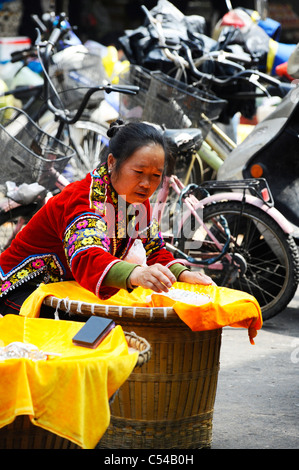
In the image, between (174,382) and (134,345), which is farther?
(174,382)

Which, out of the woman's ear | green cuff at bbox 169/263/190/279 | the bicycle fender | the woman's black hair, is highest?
the woman's black hair

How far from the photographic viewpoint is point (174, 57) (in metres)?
5.80

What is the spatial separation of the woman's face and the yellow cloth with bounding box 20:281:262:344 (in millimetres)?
394

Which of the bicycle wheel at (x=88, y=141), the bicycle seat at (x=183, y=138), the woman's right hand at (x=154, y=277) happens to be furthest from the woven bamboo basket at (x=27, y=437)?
the bicycle wheel at (x=88, y=141)

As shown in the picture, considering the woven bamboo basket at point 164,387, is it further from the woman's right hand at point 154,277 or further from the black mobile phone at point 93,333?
the black mobile phone at point 93,333

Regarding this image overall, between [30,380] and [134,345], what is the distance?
369 millimetres

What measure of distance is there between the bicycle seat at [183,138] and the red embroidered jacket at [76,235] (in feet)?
5.97

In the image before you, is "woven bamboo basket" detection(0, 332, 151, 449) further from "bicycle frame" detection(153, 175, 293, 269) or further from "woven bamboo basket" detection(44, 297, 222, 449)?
"bicycle frame" detection(153, 175, 293, 269)

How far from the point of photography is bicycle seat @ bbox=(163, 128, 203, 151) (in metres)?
4.63

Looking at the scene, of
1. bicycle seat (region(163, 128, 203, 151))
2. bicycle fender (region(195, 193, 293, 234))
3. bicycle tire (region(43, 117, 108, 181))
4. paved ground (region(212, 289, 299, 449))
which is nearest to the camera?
paved ground (region(212, 289, 299, 449))

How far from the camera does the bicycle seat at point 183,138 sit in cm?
463

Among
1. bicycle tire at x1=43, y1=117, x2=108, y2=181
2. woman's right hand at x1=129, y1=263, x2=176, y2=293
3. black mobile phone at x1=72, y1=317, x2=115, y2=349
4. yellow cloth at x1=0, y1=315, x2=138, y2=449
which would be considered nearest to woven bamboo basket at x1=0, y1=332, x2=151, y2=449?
yellow cloth at x1=0, y1=315, x2=138, y2=449

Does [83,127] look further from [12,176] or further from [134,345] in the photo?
[134,345]

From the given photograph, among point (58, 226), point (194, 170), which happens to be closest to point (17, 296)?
point (58, 226)
